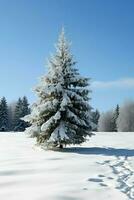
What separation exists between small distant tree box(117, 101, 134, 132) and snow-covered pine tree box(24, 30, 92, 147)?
7177 centimetres

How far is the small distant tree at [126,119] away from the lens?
3784 inches

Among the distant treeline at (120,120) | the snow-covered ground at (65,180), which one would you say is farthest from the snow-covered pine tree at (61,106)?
the distant treeline at (120,120)

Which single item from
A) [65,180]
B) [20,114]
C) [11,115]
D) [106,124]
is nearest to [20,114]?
[20,114]

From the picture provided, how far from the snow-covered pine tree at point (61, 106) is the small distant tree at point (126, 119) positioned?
71772mm

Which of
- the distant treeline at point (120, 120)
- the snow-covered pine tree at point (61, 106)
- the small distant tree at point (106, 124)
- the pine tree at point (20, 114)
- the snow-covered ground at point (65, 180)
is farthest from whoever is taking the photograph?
the small distant tree at point (106, 124)

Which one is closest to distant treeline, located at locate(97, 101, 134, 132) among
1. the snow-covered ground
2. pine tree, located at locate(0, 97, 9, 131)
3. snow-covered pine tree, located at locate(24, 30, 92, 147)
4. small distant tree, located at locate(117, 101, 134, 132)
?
small distant tree, located at locate(117, 101, 134, 132)

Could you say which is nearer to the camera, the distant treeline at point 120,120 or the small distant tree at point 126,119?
the small distant tree at point 126,119

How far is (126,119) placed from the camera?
97.9 m

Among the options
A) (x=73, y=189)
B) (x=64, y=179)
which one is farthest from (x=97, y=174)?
(x=73, y=189)

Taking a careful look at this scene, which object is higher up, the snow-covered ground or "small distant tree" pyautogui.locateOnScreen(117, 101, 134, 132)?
"small distant tree" pyautogui.locateOnScreen(117, 101, 134, 132)

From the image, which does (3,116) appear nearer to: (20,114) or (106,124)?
(20,114)

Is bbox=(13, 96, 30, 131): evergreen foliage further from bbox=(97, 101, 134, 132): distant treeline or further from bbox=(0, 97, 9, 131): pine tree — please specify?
bbox=(97, 101, 134, 132): distant treeline

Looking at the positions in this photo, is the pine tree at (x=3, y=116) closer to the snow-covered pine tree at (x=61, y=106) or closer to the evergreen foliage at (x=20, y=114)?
the evergreen foliage at (x=20, y=114)

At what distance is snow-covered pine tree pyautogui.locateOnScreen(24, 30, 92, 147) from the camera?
23.3 m
